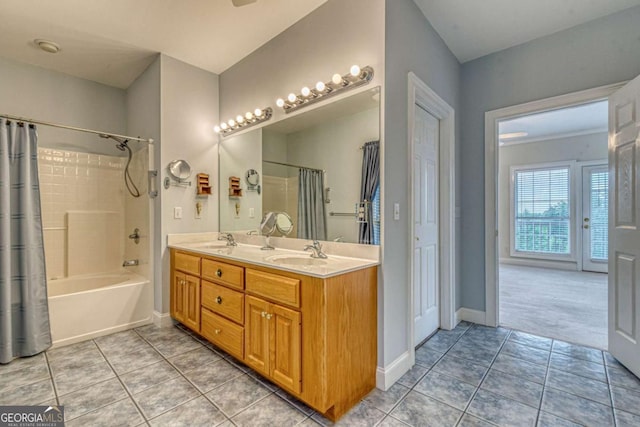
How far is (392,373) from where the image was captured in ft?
6.18

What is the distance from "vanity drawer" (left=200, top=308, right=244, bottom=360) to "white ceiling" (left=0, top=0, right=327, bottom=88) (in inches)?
91.7

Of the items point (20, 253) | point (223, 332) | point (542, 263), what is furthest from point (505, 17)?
point (542, 263)

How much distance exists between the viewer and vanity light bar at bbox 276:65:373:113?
6.20ft

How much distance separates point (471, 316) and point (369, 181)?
1976 millimetres

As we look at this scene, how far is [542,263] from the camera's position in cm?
584

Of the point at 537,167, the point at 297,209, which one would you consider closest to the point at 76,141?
the point at 297,209

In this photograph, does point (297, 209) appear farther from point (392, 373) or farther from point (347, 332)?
point (392, 373)

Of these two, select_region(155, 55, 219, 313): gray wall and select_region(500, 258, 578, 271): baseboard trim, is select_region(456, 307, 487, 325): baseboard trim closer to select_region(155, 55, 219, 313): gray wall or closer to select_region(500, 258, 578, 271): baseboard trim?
select_region(155, 55, 219, 313): gray wall

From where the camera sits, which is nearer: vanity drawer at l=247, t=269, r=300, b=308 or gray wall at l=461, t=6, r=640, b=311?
vanity drawer at l=247, t=269, r=300, b=308

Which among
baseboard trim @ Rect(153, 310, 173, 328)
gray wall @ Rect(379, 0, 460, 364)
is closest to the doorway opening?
gray wall @ Rect(379, 0, 460, 364)

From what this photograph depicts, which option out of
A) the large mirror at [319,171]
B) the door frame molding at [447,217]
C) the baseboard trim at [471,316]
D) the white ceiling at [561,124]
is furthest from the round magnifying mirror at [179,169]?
the white ceiling at [561,124]

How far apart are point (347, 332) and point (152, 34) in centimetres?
287

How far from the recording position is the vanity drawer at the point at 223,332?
200 centimetres

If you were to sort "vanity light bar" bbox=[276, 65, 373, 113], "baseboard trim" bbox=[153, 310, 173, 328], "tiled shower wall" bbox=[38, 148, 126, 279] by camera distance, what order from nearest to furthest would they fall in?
"vanity light bar" bbox=[276, 65, 373, 113] → "baseboard trim" bbox=[153, 310, 173, 328] → "tiled shower wall" bbox=[38, 148, 126, 279]
